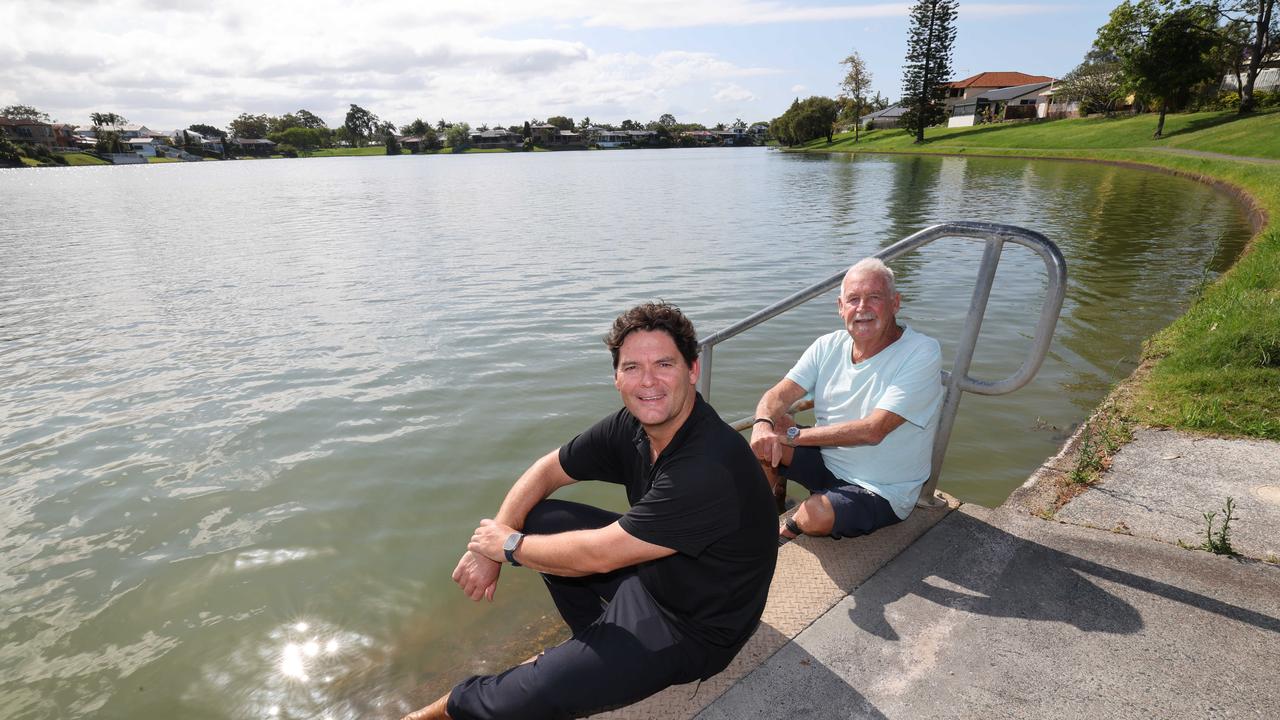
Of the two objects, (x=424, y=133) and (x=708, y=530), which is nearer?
(x=708, y=530)

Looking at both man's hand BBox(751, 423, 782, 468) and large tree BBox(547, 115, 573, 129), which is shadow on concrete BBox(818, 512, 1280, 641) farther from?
large tree BBox(547, 115, 573, 129)

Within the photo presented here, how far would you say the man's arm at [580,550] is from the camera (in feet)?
6.75

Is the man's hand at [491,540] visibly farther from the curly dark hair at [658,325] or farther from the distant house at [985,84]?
the distant house at [985,84]

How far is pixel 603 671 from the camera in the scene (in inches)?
80.0

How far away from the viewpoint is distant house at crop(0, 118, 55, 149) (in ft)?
378

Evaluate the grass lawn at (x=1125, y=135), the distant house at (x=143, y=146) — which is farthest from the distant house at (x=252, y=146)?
Answer: the grass lawn at (x=1125, y=135)

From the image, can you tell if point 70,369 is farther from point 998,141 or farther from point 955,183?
point 998,141

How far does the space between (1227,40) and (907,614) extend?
58946mm

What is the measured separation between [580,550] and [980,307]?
200cm

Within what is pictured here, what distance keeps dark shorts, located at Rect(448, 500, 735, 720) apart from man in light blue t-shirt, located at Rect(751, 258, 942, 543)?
104 centimetres

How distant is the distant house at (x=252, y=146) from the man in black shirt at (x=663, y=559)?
18983 cm

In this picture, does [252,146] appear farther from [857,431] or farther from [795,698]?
[795,698]

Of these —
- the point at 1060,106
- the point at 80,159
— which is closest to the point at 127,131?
the point at 80,159

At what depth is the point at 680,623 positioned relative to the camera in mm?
2109
